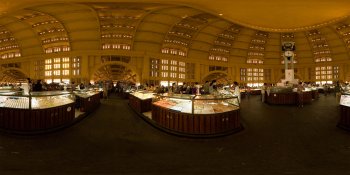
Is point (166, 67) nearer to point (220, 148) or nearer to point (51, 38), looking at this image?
point (51, 38)

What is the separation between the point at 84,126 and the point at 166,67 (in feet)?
107

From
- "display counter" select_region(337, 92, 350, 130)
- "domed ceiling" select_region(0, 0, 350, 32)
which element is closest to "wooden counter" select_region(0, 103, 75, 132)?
"display counter" select_region(337, 92, 350, 130)

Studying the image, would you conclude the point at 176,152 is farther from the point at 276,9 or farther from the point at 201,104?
the point at 276,9

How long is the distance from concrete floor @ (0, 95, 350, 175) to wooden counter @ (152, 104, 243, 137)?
32 centimetres

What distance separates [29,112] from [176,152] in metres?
4.77

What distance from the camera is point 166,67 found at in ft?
132

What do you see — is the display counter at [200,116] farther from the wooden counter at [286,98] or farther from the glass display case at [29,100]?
the wooden counter at [286,98]

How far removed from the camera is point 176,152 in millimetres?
5148

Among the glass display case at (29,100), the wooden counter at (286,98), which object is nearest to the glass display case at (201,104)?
the glass display case at (29,100)

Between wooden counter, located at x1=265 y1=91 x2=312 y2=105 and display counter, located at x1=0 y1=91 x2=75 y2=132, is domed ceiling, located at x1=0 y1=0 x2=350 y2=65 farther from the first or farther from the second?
display counter, located at x1=0 y1=91 x2=75 y2=132

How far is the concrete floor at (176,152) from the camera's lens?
13.2 ft

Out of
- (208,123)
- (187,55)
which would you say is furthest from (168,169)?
(187,55)

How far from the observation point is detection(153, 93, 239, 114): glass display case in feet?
21.9

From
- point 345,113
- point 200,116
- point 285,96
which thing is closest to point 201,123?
point 200,116
